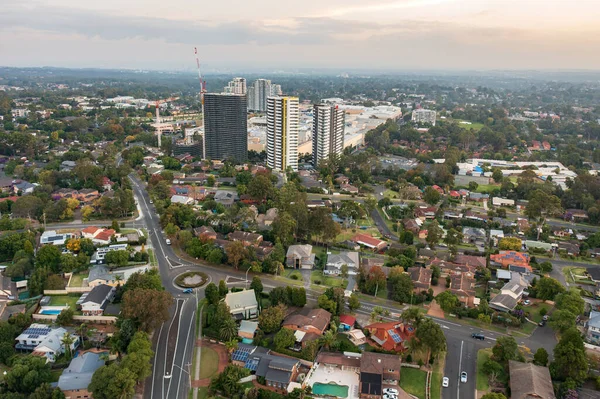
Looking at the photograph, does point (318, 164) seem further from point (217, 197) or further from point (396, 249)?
point (396, 249)

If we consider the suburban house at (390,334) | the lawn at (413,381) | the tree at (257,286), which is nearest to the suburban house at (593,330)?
the suburban house at (390,334)

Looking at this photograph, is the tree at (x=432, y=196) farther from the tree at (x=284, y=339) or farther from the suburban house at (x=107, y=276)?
the suburban house at (x=107, y=276)

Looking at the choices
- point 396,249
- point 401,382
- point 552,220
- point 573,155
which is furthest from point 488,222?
point 573,155

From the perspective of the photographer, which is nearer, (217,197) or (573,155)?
(217,197)

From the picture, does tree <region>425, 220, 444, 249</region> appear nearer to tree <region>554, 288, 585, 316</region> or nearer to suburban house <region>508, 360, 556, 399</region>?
tree <region>554, 288, 585, 316</region>

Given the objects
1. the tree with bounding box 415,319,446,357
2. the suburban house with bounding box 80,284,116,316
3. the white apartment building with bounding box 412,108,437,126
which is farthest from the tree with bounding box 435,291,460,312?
the white apartment building with bounding box 412,108,437,126

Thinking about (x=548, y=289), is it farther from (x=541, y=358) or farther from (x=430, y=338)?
(x=430, y=338)
